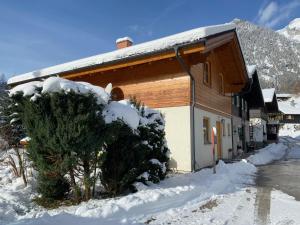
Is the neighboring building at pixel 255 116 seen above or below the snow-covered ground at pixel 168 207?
above

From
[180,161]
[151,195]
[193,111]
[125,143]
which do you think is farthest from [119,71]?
[151,195]

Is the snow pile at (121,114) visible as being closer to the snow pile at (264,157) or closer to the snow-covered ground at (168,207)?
the snow-covered ground at (168,207)

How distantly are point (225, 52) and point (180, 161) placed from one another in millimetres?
6888

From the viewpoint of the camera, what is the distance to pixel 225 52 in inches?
666

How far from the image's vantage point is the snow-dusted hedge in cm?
700

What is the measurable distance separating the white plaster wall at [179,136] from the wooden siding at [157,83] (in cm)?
33

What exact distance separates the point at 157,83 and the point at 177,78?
0.93m

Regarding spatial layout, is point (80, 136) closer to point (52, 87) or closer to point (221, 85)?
point (52, 87)

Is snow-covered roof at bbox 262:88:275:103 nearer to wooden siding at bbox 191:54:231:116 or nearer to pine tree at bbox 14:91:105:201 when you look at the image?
wooden siding at bbox 191:54:231:116

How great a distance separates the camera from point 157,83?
13445 millimetres

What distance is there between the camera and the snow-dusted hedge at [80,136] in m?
7.00

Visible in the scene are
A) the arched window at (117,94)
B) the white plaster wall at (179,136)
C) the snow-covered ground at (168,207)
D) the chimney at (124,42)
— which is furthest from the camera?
the chimney at (124,42)

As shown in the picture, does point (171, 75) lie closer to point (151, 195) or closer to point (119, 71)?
point (119, 71)

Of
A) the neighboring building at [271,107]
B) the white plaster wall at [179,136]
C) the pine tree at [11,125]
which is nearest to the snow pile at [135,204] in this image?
the pine tree at [11,125]
